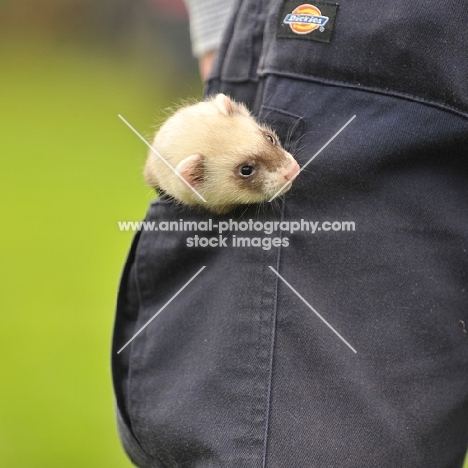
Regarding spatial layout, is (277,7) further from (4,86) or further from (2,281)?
(4,86)

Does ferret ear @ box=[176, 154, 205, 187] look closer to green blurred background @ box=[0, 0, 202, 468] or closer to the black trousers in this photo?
the black trousers

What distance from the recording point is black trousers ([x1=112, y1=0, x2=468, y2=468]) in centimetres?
119

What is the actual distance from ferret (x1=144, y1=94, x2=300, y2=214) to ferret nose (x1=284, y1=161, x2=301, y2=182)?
20mm

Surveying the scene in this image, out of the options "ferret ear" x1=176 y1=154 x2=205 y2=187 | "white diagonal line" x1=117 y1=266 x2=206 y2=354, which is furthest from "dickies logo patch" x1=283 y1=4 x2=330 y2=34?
"white diagonal line" x1=117 y1=266 x2=206 y2=354

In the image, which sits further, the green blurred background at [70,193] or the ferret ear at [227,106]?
the green blurred background at [70,193]

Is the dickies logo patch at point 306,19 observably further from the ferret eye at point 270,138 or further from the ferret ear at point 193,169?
the ferret ear at point 193,169

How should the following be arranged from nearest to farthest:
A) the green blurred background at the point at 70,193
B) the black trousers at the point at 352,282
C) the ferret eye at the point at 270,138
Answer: the black trousers at the point at 352,282 → the ferret eye at the point at 270,138 → the green blurred background at the point at 70,193

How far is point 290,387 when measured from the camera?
119 centimetres

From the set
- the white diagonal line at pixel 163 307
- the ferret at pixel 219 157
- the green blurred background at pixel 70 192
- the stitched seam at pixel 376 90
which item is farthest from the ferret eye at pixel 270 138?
the green blurred background at pixel 70 192

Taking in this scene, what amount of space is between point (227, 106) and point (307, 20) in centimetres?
21

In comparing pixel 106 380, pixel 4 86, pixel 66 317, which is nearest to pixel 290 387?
pixel 106 380

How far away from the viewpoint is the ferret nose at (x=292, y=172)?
4.17 feet

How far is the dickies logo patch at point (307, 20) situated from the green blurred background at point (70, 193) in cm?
45

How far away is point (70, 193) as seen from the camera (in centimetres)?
544
